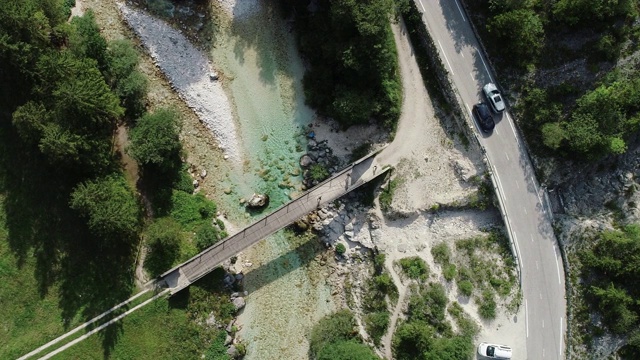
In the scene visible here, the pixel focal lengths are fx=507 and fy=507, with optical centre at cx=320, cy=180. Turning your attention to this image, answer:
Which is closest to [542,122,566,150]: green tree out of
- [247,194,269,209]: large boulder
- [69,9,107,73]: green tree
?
[247,194,269,209]: large boulder

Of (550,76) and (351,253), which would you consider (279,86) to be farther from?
(550,76)

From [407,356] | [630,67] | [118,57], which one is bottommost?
[407,356]

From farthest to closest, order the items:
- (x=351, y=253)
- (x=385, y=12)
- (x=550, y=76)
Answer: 1. (x=351, y=253)
2. (x=550, y=76)
3. (x=385, y=12)

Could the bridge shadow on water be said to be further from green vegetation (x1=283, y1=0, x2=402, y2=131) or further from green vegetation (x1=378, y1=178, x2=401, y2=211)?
green vegetation (x1=283, y1=0, x2=402, y2=131)

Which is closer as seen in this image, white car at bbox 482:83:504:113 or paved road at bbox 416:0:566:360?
paved road at bbox 416:0:566:360

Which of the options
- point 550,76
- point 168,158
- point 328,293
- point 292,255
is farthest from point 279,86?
point 550,76

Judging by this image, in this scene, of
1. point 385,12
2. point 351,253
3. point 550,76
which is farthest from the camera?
point 351,253
